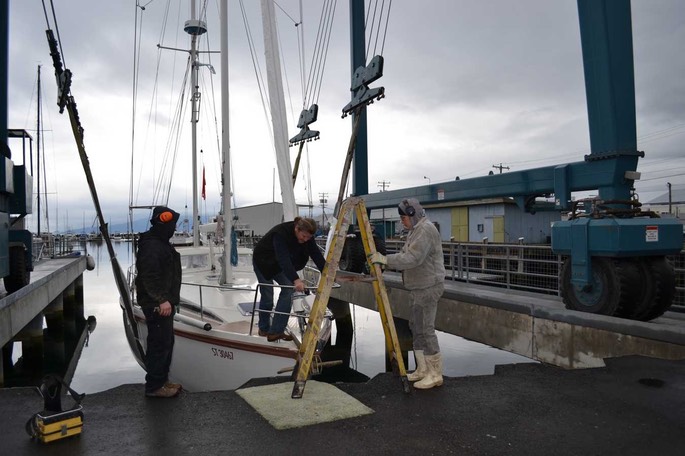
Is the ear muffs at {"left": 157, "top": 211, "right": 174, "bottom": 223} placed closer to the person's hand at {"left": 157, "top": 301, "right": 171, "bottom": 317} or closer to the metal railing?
the person's hand at {"left": 157, "top": 301, "right": 171, "bottom": 317}

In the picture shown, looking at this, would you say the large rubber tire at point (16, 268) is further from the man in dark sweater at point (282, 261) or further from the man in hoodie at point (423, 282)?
the man in hoodie at point (423, 282)

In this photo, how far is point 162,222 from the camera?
4.95 m

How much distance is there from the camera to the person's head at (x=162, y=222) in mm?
4930

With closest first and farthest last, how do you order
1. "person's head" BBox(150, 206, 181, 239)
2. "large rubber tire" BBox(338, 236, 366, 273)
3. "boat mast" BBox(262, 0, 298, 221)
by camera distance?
"person's head" BBox(150, 206, 181, 239)
"boat mast" BBox(262, 0, 298, 221)
"large rubber tire" BBox(338, 236, 366, 273)

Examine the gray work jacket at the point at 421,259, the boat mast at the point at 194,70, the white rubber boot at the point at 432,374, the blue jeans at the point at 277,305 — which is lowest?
the white rubber boot at the point at 432,374

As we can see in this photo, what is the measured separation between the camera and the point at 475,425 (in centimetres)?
412

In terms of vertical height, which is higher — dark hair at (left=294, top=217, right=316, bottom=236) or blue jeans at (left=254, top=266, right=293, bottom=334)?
dark hair at (left=294, top=217, right=316, bottom=236)

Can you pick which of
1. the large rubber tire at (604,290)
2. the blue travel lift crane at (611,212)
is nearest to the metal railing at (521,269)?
the blue travel lift crane at (611,212)

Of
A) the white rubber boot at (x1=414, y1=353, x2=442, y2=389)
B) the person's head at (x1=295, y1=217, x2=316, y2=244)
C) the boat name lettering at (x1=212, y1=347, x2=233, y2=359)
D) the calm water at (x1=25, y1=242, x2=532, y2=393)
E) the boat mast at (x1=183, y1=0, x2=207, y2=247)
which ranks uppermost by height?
the boat mast at (x1=183, y1=0, x2=207, y2=247)

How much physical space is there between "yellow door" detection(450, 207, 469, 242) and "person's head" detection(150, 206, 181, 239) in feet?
83.6

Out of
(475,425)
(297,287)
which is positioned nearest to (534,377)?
(475,425)

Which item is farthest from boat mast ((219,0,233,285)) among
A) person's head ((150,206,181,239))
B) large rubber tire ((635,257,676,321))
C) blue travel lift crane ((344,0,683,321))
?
large rubber tire ((635,257,676,321))

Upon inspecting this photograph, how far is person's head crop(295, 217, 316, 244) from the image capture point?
241 inches

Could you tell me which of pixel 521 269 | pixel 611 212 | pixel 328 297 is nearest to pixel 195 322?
pixel 328 297
